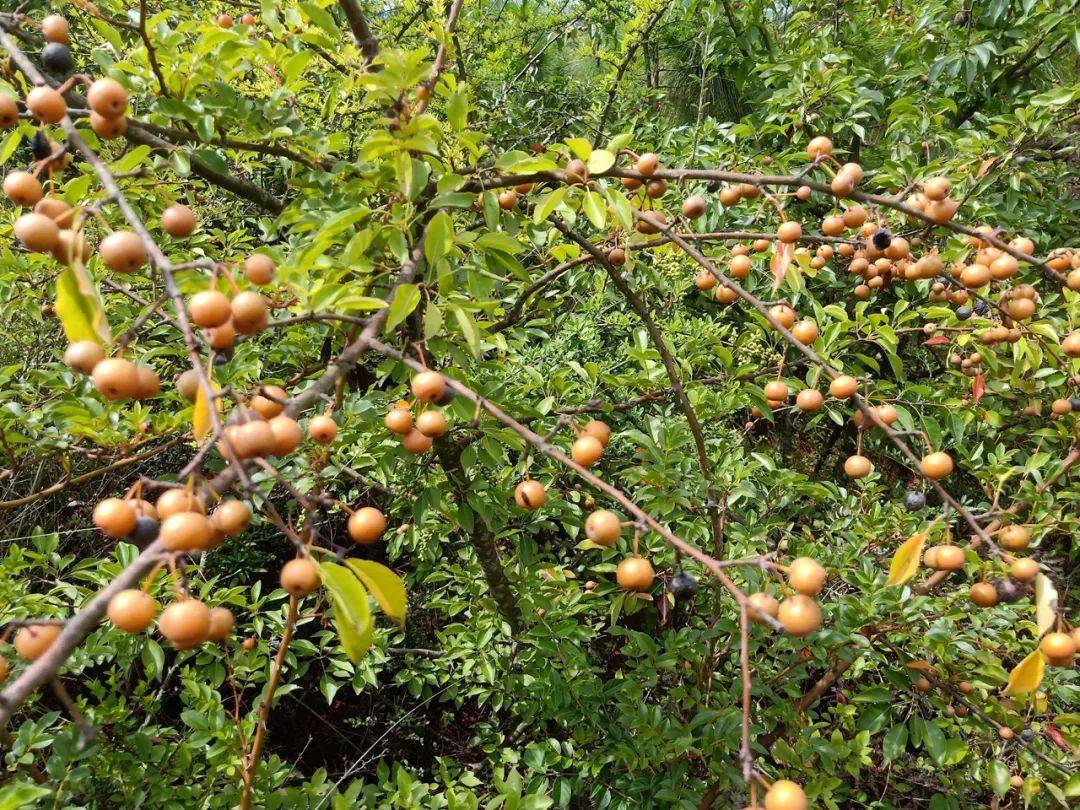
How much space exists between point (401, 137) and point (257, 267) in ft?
1.48

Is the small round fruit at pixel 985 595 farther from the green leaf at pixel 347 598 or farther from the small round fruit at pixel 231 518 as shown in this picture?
the small round fruit at pixel 231 518

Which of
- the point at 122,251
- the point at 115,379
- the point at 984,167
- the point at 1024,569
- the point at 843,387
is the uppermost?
the point at 122,251

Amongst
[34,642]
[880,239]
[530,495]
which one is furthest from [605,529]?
[880,239]

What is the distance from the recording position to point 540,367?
120 inches

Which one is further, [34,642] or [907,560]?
[907,560]

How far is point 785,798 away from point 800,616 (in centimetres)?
22

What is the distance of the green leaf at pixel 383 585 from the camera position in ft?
2.89

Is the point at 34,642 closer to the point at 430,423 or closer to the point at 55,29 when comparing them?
the point at 430,423

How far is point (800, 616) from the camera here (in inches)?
35.7

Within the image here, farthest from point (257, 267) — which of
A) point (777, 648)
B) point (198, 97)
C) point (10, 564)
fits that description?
point (777, 648)

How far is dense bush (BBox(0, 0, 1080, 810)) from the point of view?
1.28 metres

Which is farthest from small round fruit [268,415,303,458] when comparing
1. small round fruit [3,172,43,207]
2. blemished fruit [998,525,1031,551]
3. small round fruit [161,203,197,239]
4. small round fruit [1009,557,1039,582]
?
blemished fruit [998,525,1031,551]

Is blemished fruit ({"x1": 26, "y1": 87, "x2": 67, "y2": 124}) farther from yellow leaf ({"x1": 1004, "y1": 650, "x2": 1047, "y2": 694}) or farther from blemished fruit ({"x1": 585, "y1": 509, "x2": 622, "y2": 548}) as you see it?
yellow leaf ({"x1": 1004, "y1": 650, "x2": 1047, "y2": 694})

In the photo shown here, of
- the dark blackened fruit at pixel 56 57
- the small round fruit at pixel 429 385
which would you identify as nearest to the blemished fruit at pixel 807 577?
the small round fruit at pixel 429 385
